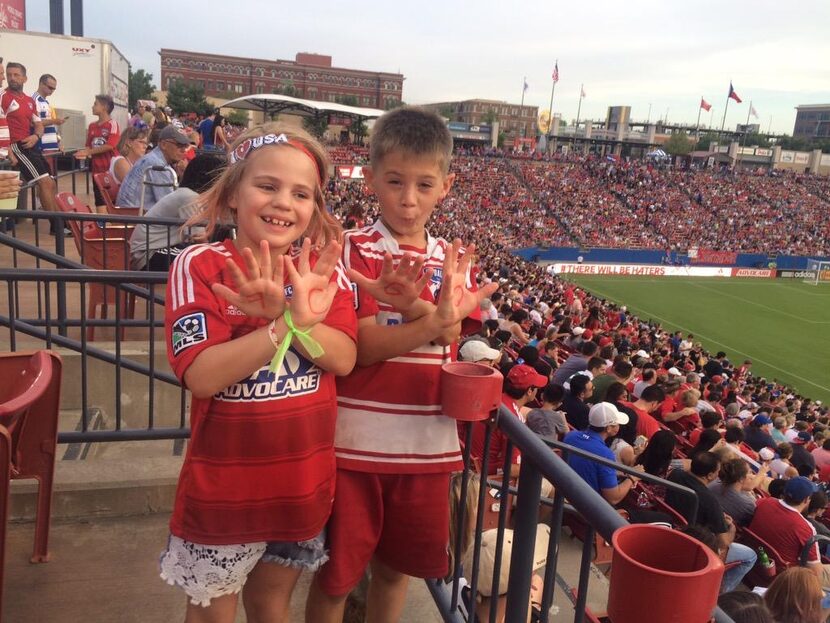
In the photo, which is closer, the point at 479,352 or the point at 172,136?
the point at 479,352

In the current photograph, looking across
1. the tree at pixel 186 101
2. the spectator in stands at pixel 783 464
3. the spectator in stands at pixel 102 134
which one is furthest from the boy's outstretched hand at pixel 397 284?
the tree at pixel 186 101

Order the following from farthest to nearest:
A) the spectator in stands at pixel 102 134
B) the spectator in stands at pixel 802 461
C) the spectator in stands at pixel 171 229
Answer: the spectator in stands at pixel 102 134
the spectator in stands at pixel 802 461
the spectator in stands at pixel 171 229

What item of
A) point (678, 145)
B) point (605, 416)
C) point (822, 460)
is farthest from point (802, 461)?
point (678, 145)

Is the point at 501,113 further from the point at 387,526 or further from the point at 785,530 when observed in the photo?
the point at 387,526

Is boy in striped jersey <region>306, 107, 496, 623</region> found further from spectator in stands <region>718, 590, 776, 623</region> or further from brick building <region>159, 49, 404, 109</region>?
brick building <region>159, 49, 404, 109</region>

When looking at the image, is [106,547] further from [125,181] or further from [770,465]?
[770,465]

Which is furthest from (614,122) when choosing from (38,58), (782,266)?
(38,58)

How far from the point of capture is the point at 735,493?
617 cm

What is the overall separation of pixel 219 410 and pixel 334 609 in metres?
0.88

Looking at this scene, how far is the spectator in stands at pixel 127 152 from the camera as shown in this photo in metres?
7.60

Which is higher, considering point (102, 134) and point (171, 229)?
point (102, 134)

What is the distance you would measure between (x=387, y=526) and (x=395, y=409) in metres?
0.41

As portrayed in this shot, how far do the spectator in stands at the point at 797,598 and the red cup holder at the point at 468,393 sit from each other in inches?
121

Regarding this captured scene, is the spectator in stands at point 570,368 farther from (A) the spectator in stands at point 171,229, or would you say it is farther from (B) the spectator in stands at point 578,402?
(A) the spectator in stands at point 171,229
